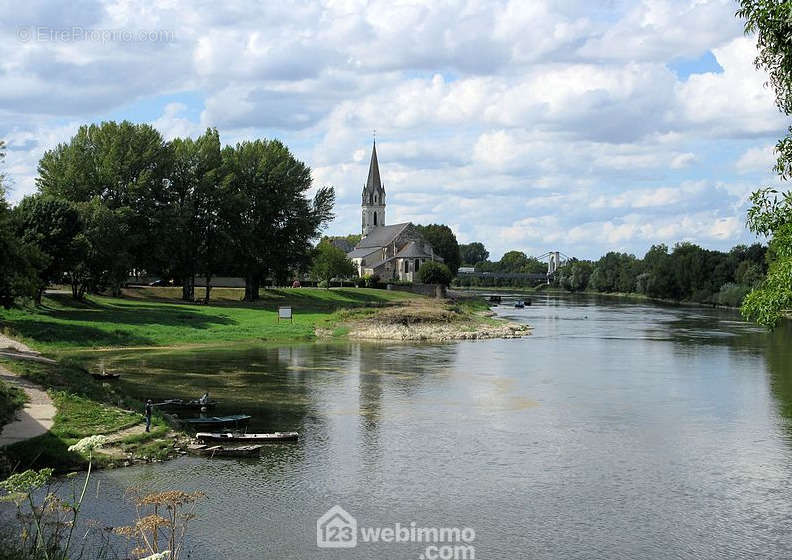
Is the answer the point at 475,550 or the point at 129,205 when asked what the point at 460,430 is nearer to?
the point at 475,550

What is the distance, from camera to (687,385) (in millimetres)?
45562

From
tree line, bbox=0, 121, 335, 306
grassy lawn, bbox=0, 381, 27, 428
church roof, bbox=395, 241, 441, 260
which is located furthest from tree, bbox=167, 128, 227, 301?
church roof, bbox=395, 241, 441, 260

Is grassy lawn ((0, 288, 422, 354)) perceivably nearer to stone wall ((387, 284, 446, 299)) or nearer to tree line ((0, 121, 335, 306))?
tree line ((0, 121, 335, 306))

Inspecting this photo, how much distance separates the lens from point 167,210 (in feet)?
292

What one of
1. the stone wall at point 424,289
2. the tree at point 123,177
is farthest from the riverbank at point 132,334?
the stone wall at point 424,289

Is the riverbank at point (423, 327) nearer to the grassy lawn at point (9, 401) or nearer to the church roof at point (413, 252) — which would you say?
the grassy lawn at point (9, 401)

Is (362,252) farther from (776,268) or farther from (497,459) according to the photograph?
(776,268)

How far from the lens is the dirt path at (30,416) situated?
2557 cm

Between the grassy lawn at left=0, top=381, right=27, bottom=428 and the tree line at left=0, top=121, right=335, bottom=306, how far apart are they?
35.9m

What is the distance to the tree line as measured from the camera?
7288cm

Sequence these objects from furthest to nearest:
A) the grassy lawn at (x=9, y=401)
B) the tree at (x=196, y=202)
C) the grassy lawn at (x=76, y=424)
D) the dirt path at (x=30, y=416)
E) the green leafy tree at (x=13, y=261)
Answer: the tree at (x=196, y=202)
the green leafy tree at (x=13, y=261)
the grassy lawn at (x=9, y=401)
the dirt path at (x=30, y=416)
the grassy lawn at (x=76, y=424)

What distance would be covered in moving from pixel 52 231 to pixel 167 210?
2425 centimetres

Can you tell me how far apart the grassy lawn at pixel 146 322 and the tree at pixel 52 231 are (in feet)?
12.4

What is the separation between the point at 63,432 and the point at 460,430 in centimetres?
1425
